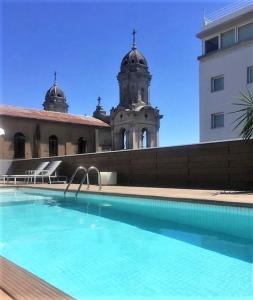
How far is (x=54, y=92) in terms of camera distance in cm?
5462

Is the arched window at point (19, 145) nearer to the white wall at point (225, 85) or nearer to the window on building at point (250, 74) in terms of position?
the white wall at point (225, 85)

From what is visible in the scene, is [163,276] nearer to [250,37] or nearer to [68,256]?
[68,256]

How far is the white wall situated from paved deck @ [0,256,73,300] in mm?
18283

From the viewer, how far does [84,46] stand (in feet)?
44.8

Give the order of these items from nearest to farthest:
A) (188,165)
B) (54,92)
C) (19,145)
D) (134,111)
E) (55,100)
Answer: (188,165) < (19,145) < (134,111) < (55,100) < (54,92)

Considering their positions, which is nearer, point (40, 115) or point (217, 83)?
point (217, 83)

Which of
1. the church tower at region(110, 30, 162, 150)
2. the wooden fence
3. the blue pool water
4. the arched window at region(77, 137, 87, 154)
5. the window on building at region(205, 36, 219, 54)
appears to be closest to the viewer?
the blue pool water

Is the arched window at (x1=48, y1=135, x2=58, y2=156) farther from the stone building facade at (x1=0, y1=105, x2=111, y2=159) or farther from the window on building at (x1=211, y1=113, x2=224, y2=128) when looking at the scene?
the window on building at (x1=211, y1=113, x2=224, y2=128)

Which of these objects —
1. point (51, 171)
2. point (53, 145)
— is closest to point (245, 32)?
point (51, 171)

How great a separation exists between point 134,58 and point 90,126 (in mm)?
13139

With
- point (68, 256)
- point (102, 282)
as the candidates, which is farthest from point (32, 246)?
point (102, 282)

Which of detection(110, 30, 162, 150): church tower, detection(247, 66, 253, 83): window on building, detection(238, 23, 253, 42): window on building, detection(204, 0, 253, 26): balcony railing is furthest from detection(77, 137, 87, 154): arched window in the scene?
detection(238, 23, 253, 42): window on building

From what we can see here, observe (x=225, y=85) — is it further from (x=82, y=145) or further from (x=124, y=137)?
(x=124, y=137)

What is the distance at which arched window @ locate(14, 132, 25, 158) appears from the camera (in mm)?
25641
